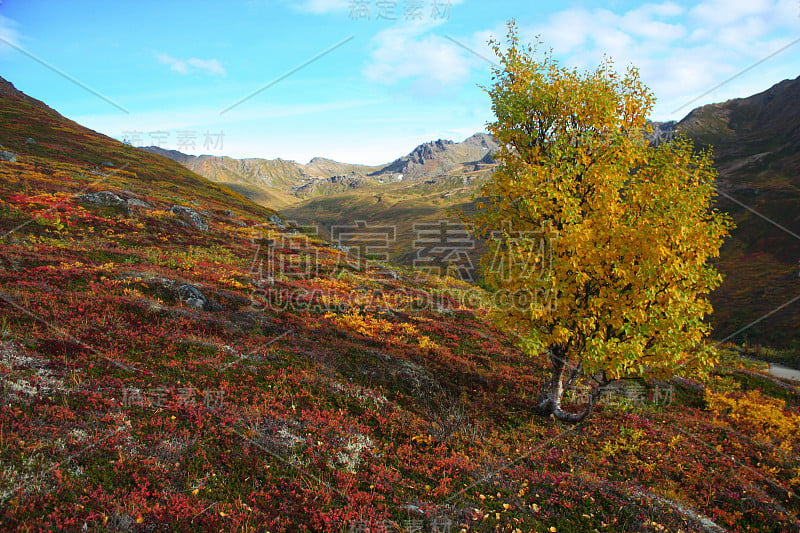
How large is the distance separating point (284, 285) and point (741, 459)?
26.6 m

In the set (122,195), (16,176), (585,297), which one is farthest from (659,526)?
(16,176)

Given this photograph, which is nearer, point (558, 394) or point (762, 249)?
point (558, 394)

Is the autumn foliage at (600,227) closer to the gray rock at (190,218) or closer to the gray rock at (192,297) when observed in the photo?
the gray rock at (192,297)

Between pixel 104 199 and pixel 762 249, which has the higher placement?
pixel 104 199

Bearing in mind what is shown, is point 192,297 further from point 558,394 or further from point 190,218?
point 190,218

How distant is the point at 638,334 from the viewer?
37.6 ft

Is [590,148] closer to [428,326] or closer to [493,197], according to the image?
[493,197]

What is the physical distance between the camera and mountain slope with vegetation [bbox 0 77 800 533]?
710cm

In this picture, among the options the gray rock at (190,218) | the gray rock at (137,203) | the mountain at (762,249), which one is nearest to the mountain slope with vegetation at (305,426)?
the mountain at (762,249)

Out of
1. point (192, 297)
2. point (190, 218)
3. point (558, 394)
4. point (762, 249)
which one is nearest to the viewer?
point (558, 394)

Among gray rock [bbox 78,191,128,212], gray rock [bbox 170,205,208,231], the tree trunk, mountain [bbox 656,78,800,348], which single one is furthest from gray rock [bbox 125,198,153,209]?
mountain [bbox 656,78,800,348]

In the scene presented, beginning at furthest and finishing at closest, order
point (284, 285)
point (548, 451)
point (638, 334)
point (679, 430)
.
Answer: point (284, 285), point (679, 430), point (548, 451), point (638, 334)

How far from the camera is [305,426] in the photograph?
1056cm

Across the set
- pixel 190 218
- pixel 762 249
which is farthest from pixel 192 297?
pixel 762 249
